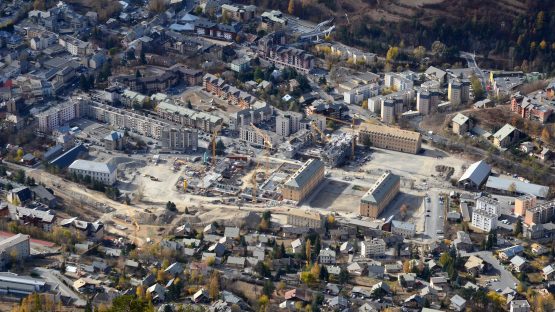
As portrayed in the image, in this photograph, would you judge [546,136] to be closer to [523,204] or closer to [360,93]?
[523,204]

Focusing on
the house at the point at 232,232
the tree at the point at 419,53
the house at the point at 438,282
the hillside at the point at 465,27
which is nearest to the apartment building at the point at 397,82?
the tree at the point at 419,53

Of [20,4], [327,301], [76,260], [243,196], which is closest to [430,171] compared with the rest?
[243,196]

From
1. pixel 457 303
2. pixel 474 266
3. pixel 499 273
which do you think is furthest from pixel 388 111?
pixel 457 303

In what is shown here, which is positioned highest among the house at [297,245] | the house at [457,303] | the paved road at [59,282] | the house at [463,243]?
the paved road at [59,282]

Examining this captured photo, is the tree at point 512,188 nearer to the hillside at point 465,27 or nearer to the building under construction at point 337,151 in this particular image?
the building under construction at point 337,151

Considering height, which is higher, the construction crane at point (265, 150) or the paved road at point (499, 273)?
the paved road at point (499, 273)

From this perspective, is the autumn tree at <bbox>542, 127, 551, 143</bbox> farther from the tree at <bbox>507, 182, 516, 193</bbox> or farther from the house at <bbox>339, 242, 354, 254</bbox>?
the house at <bbox>339, 242, 354, 254</bbox>
